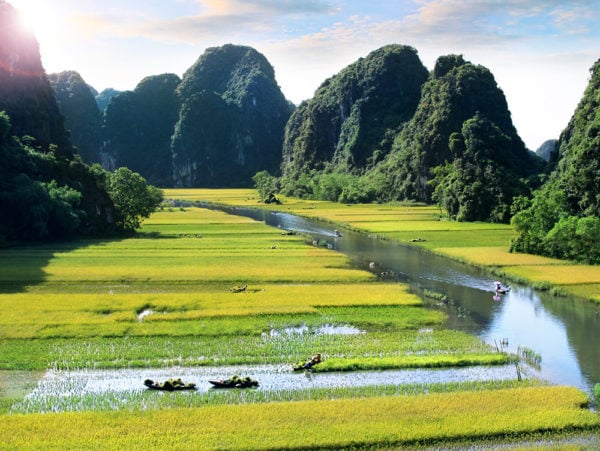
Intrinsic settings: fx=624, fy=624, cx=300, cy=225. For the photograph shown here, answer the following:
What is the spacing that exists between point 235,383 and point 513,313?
13042 mm

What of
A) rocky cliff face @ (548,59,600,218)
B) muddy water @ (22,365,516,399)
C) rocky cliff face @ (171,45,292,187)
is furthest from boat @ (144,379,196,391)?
rocky cliff face @ (171,45,292,187)

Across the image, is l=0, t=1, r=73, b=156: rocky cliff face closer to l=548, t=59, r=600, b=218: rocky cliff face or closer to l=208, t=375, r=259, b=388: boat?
l=548, t=59, r=600, b=218: rocky cliff face

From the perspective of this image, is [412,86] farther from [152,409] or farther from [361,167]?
[152,409]

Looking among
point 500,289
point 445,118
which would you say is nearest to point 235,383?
point 500,289

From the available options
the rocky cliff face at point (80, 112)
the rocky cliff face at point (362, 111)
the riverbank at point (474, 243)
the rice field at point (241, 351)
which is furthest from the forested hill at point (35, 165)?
the rocky cliff face at point (80, 112)

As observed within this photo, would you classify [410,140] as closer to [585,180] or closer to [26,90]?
[26,90]

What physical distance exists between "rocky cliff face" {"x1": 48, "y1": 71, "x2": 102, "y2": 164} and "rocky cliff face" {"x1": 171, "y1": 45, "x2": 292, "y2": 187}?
24.5 meters

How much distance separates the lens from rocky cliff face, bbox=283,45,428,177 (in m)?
116

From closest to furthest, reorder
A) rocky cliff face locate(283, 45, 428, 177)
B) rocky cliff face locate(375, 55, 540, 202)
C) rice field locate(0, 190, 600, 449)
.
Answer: rice field locate(0, 190, 600, 449), rocky cliff face locate(375, 55, 540, 202), rocky cliff face locate(283, 45, 428, 177)

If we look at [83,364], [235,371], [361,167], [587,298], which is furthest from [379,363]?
[361,167]

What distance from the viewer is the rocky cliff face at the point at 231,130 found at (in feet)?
541

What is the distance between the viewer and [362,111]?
120 m

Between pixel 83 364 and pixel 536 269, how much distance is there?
78.3 ft

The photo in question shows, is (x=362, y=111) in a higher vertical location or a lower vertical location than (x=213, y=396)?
higher
